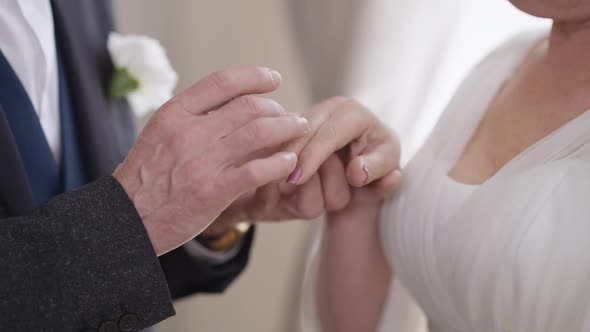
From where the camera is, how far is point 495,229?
0.71m

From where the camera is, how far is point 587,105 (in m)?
0.71

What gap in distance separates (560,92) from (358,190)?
0.96 ft

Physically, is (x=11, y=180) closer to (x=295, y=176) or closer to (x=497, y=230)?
(x=295, y=176)

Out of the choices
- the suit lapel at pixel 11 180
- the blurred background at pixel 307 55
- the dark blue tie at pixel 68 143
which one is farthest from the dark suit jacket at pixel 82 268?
the blurred background at pixel 307 55

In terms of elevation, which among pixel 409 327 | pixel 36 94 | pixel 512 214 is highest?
pixel 36 94

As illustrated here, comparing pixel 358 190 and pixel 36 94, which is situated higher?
pixel 36 94

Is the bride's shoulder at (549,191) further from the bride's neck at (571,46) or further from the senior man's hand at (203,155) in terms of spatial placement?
the senior man's hand at (203,155)

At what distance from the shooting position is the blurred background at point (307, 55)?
120 centimetres

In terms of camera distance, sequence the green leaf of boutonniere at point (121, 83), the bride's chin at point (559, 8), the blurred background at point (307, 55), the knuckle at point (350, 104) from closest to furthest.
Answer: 1. the bride's chin at point (559, 8)
2. the knuckle at point (350, 104)
3. the green leaf of boutonniere at point (121, 83)
4. the blurred background at point (307, 55)

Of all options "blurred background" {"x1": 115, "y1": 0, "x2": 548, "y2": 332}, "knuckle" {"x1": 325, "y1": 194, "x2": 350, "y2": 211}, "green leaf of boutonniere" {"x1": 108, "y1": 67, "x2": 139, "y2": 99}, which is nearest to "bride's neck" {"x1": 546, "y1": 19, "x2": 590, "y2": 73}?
"blurred background" {"x1": 115, "y1": 0, "x2": 548, "y2": 332}

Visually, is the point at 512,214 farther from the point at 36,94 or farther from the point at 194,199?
the point at 36,94

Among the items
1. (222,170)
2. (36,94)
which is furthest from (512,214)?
(36,94)

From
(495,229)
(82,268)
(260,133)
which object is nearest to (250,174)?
(260,133)

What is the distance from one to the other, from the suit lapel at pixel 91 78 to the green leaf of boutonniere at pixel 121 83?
0.05ft
